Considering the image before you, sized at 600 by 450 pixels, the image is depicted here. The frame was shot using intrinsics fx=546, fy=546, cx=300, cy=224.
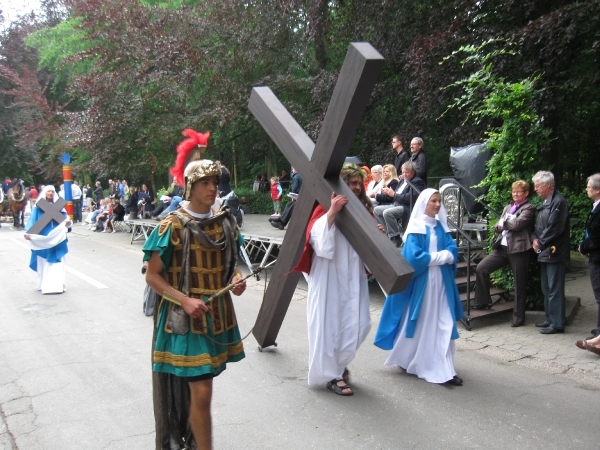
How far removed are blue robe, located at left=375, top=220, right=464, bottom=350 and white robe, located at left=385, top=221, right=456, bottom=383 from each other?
5 cm

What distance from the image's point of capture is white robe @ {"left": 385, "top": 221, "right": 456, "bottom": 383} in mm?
4879

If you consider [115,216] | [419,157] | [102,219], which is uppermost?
[419,157]

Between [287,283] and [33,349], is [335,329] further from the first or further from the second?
[33,349]

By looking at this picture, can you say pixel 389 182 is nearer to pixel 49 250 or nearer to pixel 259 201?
pixel 49 250

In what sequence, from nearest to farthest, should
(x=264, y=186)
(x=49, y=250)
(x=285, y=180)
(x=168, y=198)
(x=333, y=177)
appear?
(x=333, y=177), (x=49, y=250), (x=168, y=198), (x=285, y=180), (x=264, y=186)

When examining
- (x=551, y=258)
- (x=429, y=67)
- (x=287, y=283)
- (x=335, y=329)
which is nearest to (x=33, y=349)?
(x=287, y=283)

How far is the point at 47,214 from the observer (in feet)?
29.3

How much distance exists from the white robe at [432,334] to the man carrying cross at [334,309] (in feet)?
2.04

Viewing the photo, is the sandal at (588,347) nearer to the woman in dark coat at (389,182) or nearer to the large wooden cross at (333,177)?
the large wooden cross at (333,177)

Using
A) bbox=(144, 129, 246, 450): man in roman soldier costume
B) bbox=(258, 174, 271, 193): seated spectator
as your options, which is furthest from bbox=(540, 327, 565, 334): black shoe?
bbox=(258, 174, 271, 193): seated spectator

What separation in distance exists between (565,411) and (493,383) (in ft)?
2.35

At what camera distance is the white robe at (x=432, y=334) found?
4.88 meters

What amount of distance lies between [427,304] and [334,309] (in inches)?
36.6

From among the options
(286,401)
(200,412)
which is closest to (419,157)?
(286,401)
